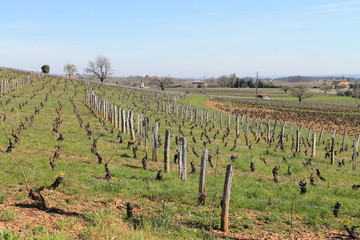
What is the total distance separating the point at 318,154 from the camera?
74.2 feet

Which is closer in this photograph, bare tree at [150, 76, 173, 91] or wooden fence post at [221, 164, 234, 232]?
wooden fence post at [221, 164, 234, 232]

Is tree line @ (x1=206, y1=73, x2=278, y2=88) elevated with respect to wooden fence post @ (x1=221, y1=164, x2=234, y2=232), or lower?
elevated

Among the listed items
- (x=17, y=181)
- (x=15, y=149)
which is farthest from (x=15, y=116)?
(x=17, y=181)

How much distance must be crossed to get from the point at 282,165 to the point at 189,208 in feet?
28.2

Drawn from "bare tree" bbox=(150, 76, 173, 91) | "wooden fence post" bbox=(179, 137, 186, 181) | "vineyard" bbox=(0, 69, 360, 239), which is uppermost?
"bare tree" bbox=(150, 76, 173, 91)

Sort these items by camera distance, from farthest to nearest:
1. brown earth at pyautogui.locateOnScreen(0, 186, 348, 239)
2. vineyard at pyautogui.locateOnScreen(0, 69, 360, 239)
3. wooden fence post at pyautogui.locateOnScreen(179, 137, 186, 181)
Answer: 1. wooden fence post at pyautogui.locateOnScreen(179, 137, 186, 181)
2. vineyard at pyautogui.locateOnScreen(0, 69, 360, 239)
3. brown earth at pyautogui.locateOnScreen(0, 186, 348, 239)

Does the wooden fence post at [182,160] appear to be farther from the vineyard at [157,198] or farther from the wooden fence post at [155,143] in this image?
the wooden fence post at [155,143]

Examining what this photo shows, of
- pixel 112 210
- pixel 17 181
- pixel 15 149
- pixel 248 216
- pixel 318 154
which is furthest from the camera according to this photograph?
pixel 318 154

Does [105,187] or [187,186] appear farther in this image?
[187,186]

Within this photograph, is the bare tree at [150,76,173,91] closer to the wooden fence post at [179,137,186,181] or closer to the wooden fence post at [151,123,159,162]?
the wooden fence post at [151,123,159,162]

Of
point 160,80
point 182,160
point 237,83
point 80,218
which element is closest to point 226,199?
point 80,218

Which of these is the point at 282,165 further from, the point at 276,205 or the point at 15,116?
the point at 15,116

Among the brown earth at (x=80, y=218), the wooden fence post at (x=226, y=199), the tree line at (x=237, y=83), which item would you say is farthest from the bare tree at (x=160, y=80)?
the wooden fence post at (x=226, y=199)

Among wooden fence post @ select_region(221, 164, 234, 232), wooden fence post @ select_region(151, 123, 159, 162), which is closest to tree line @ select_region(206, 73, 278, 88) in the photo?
wooden fence post @ select_region(151, 123, 159, 162)
